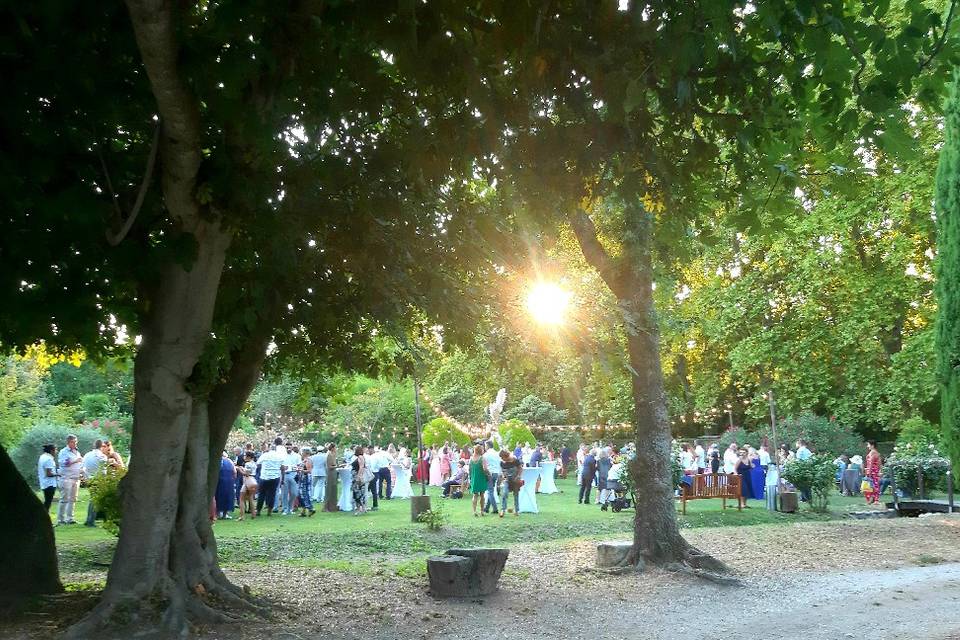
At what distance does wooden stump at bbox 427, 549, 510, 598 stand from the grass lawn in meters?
1.80

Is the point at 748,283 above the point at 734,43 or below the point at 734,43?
above

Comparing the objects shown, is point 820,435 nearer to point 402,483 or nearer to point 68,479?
point 402,483

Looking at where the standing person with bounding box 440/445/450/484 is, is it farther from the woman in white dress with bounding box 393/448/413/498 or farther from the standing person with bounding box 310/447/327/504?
the standing person with bounding box 310/447/327/504

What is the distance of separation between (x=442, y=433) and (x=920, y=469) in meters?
16.7

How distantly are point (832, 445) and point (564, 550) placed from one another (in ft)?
78.1

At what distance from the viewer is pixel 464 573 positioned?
33.4 feet

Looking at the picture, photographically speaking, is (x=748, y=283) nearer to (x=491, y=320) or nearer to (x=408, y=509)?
(x=408, y=509)

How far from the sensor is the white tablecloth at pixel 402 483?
28.7 m

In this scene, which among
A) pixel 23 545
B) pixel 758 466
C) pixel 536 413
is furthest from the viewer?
pixel 536 413

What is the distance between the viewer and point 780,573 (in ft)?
41.6

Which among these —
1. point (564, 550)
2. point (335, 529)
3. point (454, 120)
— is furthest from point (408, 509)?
point (454, 120)

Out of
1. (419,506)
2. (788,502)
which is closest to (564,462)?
(788,502)

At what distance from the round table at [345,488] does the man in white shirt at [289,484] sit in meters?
1.15

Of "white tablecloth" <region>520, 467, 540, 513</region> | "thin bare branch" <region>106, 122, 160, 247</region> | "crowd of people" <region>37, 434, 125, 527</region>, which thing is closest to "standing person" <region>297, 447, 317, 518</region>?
"crowd of people" <region>37, 434, 125, 527</region>
